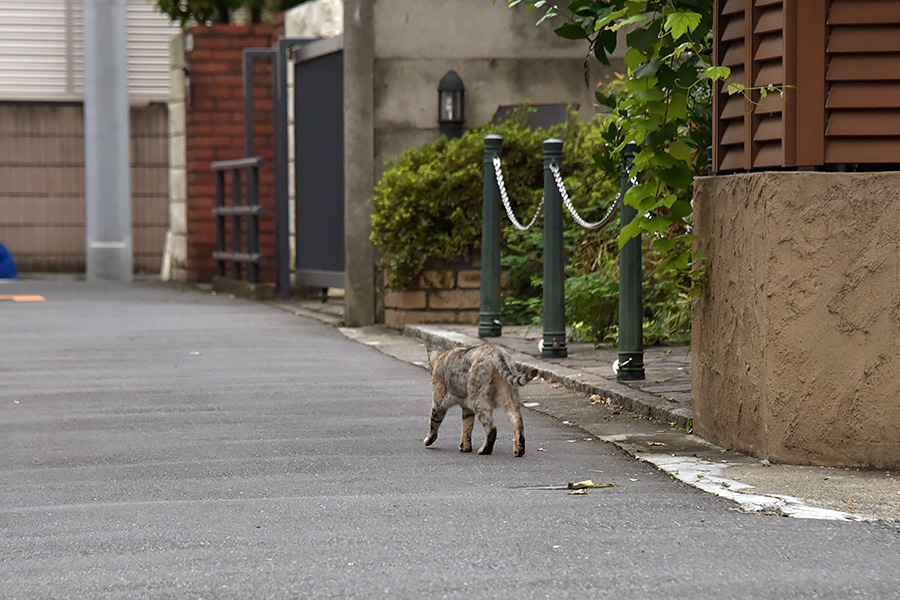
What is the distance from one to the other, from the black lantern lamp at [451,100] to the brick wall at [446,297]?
4.47 ft

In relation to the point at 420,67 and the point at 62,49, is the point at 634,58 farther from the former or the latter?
the point at 62,49

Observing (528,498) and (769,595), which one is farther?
(528,498)

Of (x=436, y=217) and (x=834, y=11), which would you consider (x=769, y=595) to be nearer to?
(x=834, y=11)

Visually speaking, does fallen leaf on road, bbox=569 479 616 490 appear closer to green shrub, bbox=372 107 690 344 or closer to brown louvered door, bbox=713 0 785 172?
brown louvered door, bbox=713 0 785 172

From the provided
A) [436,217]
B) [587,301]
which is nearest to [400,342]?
[436,217]

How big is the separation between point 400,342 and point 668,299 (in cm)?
246

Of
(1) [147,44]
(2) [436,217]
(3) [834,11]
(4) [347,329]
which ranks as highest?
(1) [147,44]

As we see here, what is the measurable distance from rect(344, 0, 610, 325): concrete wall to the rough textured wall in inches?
375

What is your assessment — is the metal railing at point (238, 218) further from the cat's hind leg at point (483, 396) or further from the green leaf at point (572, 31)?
the cat's hind leg at point (483, 396)

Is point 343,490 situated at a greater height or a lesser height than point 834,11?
lesser

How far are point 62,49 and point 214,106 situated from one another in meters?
3.82

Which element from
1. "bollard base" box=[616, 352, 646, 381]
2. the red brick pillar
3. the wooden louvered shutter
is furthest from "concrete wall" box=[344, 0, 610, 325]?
the wooden louvered shutter

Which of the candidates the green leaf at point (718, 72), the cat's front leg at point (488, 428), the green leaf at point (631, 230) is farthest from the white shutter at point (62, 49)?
the green leaf at point (718, 72)

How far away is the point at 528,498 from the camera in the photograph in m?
5.37
